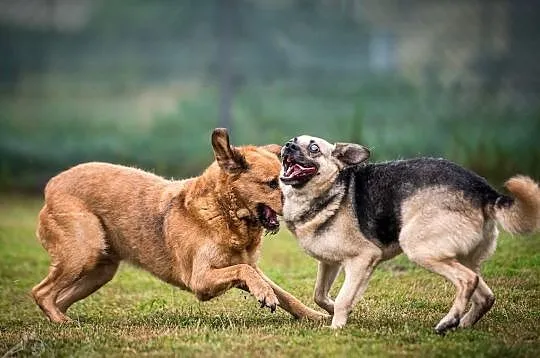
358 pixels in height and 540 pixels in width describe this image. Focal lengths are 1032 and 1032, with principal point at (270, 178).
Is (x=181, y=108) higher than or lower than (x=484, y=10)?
lower

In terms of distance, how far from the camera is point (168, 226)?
8.91 meters

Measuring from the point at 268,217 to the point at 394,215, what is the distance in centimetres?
125

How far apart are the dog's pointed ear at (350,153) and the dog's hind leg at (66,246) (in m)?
2.26

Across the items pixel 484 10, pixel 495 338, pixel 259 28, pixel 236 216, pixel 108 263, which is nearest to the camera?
pixel 495 338

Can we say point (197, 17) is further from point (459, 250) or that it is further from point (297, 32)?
point (459, 250)

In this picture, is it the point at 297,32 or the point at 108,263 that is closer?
the point at 108,263

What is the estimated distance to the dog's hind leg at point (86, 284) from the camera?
9.37m

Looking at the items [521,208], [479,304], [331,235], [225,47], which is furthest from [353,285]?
[225,47]

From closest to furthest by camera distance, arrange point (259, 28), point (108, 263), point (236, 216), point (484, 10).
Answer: point (236, 216) → point (108, 263) → point (484, 10) → point (259, 28)

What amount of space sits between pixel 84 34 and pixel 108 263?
479 inches

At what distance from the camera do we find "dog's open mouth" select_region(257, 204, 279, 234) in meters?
8.65

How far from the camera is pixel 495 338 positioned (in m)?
7.25

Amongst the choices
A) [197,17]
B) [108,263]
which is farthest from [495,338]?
[197,17]

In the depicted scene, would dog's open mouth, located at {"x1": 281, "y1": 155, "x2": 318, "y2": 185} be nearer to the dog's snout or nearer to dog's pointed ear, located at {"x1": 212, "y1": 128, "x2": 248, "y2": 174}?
the dog's snout
